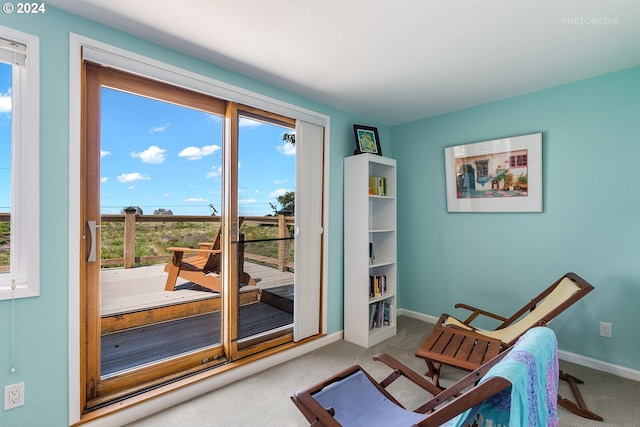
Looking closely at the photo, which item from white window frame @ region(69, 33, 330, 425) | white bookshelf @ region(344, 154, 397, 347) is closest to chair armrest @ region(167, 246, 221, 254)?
white window frame @ region(69, 33, 330, 425)

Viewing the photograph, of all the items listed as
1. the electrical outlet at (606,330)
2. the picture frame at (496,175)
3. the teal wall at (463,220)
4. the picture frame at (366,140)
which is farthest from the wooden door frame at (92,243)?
the electrical outlet at (606,330)

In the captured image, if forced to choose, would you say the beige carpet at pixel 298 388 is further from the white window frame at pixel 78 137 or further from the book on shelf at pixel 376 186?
the book on shelf at pixel 376 186

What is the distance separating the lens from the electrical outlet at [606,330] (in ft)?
8.04

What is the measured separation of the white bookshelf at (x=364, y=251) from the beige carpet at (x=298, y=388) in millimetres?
290

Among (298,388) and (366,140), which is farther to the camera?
Result: (366,140)

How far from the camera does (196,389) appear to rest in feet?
7.00

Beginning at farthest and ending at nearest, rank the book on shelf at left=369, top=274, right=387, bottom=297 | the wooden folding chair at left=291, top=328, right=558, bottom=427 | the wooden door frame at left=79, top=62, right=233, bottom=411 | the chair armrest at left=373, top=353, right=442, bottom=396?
the book on shelf at left=369, top=274, right=387, bottom=297
the wooden door frame at left=79, top=62, right=233, bottom=411
the chair armrest at left=373, top=353, right=442, bottom=396
the wooden folding chair at left=291, top=328, right=558, bottom=427

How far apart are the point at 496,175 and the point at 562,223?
698mm

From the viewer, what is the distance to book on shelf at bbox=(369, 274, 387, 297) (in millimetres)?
3213

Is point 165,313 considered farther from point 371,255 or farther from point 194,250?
point 371,255

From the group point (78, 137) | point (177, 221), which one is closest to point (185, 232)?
point (177, 221)

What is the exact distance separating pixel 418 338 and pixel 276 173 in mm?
2234

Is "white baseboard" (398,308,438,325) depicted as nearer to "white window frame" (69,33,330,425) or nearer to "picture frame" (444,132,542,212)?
"picture frame" (444,132,542,212)

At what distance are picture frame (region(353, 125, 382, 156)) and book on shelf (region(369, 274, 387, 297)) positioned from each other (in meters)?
1.36
